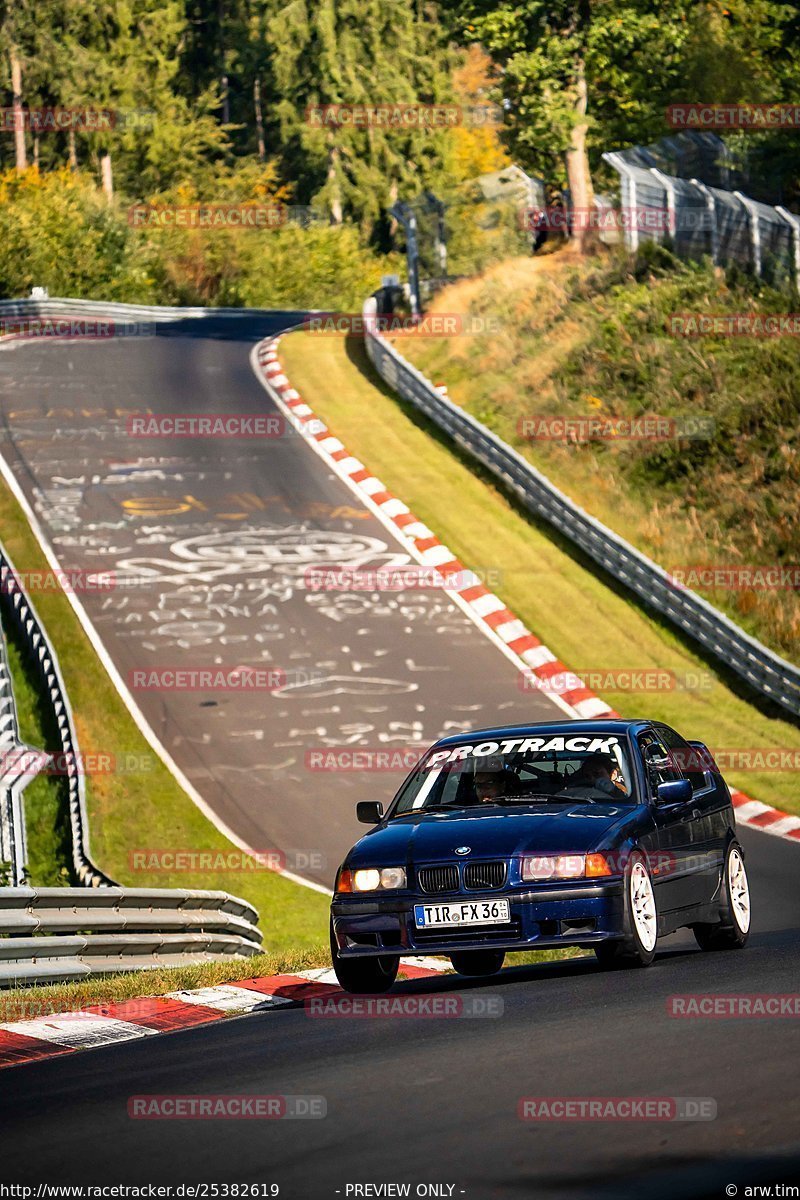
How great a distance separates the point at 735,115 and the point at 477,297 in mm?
10313

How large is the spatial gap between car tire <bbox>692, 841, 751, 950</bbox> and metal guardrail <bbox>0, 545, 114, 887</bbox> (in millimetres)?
6790

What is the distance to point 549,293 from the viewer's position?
129ft

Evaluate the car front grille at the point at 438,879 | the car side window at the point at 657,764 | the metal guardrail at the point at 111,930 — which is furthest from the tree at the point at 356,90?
the car front grille at the point at 438,879

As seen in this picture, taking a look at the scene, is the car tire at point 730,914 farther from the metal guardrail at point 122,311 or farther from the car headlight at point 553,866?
the metal guardrail at point 122,311

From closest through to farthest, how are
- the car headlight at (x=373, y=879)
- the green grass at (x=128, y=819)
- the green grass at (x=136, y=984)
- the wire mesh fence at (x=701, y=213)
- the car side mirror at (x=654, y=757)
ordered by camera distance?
the car headlight at (x=373, y=879), the green grass at (x=136, y=984), the car side mirror at (x=654, y=757), the green grass at (x=128, y=819), the wire mesh fence at (x=701, y=213)

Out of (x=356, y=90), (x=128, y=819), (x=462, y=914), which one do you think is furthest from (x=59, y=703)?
(x=356, y=90)

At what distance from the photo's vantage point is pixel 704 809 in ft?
35.1

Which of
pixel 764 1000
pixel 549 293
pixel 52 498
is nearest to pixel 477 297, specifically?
pixel 549 293

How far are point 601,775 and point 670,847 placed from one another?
579 mm

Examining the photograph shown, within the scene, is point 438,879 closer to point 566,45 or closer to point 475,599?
point 475,599

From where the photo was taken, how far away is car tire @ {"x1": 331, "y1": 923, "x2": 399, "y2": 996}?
955 centimetres

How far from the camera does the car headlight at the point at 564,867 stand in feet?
29.6

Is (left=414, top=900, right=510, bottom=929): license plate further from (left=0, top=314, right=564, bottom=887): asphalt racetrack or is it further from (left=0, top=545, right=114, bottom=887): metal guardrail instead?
(left=0, top=314, right=564, bottom=887): asphalt racetrack

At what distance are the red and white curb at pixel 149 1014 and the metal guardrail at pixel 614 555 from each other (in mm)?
12705
